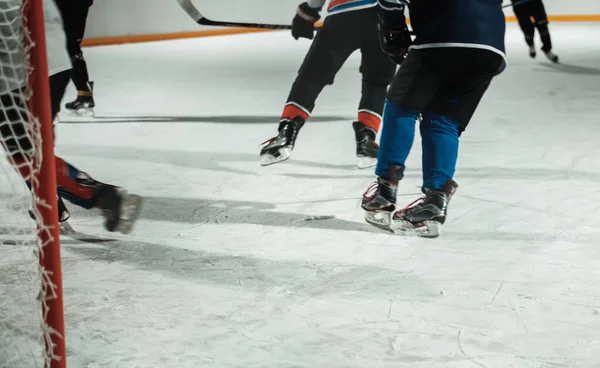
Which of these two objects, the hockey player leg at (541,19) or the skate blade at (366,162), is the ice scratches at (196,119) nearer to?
the skate blade at (366,162)

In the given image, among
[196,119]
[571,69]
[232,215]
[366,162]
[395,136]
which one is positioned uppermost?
[395,136]

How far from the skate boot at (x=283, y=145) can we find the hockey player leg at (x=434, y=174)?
Result: 92 centimetres

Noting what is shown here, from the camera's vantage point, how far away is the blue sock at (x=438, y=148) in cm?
227

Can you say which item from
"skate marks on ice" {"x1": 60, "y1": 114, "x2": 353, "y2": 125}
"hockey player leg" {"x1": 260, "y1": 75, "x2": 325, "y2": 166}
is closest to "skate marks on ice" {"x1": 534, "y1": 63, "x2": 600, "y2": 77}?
"skate marks on ice" {"x1": 60, "y1": 114, "x2": 353, "y2": 125}

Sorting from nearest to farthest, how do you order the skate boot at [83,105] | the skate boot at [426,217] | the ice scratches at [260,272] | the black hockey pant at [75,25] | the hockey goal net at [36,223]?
the hockey goal net at [36,223] → the ice scratches at [260,272] → the skate boot at [426,217] → the black hockey pant at [75,25] → the skate boot at [83,105]

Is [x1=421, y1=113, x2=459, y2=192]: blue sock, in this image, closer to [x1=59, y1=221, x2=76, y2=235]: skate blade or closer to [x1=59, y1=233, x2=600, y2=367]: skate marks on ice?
[x1=59, y1=233, x2=600, y2=367]: skate marks on ice

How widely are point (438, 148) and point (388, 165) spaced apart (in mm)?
169

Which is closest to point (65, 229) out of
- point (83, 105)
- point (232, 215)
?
point (232, 215)

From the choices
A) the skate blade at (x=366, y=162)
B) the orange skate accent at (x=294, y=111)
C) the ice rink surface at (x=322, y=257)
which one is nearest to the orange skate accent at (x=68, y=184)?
the ice rink surface at (x=322, y=257)

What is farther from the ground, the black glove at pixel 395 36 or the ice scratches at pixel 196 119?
the black glove at pixel 395 36

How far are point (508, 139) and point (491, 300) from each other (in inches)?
81.0

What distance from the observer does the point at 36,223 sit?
4.47ft

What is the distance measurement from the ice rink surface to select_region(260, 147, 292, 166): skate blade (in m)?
0.03

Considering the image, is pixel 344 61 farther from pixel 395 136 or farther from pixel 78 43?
pixel 78 43
